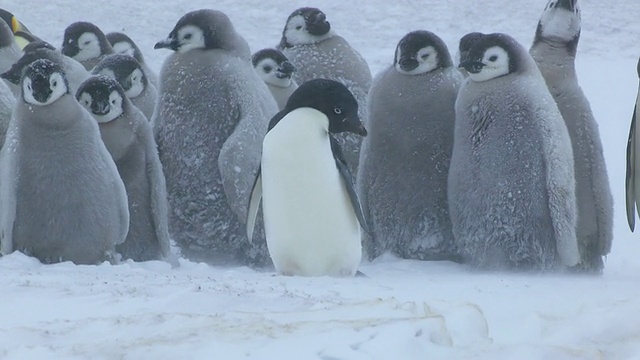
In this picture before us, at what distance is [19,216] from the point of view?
4.79 m

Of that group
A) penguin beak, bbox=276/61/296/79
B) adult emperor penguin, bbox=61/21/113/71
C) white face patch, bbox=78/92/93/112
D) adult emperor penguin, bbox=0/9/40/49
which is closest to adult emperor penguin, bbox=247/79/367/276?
white face patch, bbox=78/92/93/112

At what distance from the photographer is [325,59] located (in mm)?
6289

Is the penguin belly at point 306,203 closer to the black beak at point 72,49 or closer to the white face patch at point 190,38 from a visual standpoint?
the white face patch at point 190,38

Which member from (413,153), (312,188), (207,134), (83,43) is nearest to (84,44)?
(83,43)

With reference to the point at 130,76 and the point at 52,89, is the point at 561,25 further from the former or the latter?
the point at 52,89

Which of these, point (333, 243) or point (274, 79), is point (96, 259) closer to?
point (333, 243)

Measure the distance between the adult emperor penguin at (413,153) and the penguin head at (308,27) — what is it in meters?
1.03

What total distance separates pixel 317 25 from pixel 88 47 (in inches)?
73.8

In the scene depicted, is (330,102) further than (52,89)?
No

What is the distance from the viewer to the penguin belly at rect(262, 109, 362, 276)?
446 centimetres

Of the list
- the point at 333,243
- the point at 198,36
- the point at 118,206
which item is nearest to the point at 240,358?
the point at 333,243

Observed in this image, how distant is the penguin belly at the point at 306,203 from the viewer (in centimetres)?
446

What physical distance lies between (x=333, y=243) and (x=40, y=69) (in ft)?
4.20

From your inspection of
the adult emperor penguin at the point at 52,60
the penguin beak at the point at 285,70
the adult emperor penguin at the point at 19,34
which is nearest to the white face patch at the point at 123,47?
the adult emperor penguin at the point at 19,34
